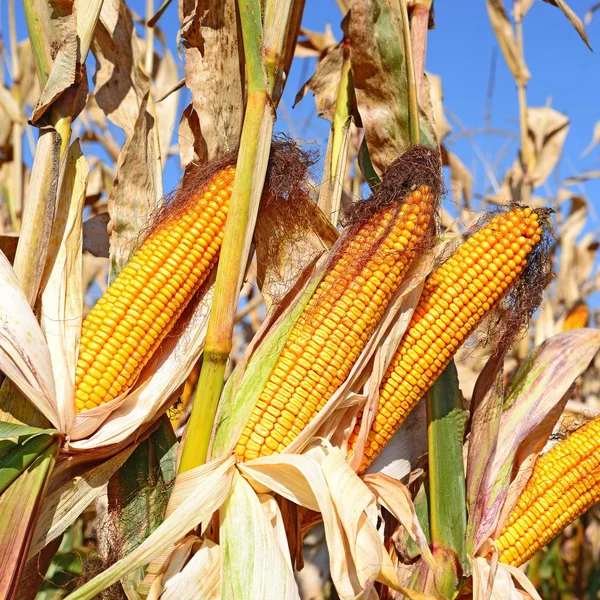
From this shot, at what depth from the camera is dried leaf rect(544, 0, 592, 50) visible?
2323mm

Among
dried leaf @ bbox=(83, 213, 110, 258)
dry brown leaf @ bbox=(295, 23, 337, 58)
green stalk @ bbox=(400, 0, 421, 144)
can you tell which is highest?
dry brown leaf @ bbox=(295, 23, 337, 58)

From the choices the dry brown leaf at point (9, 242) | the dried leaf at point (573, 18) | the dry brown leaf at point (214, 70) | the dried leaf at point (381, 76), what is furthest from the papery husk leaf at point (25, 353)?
the dried leaf at point (573, 18)

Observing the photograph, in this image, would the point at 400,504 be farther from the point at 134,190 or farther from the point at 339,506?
the point at 134,190

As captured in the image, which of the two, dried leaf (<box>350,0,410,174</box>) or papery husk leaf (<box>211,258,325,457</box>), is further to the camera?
dried leaf (<box>350,0,410,174</box>)

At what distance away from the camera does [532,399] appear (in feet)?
6.53

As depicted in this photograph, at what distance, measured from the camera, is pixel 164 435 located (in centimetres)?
174

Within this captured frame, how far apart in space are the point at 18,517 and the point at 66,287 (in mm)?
623

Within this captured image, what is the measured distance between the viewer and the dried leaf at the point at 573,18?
2323 millimetres

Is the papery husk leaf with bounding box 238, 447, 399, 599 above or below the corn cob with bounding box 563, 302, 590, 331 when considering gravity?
below

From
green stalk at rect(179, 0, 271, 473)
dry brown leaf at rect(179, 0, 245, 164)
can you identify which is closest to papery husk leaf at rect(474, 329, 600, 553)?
green stalk at rect(179, 0, 271, 473)

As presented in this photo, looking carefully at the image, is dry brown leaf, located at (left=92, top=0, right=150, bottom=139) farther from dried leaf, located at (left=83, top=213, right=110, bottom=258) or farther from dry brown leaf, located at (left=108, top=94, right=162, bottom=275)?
dried leaf, located at (left=83, top=213, right=110, bottom=258)

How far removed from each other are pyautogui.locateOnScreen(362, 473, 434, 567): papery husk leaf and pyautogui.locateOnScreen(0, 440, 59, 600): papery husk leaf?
0.76 metres

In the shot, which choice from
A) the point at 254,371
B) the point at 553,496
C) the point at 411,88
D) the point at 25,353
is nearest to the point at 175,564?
the point at 254,371

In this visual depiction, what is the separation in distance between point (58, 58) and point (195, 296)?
2.35ft
